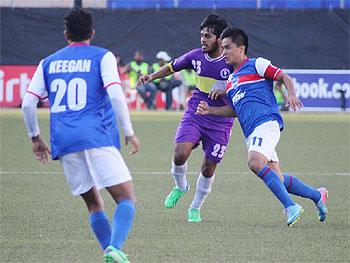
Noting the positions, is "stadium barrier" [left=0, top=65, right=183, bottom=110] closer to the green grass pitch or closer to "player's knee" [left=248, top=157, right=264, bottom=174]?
the green grass pitch

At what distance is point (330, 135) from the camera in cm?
2303

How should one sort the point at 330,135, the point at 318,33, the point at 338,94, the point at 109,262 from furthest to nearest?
the point at 318,33, the point at 338,94, the point at 330,135, the point at 109,262

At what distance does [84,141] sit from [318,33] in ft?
92.4

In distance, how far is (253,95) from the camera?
31.9 ft

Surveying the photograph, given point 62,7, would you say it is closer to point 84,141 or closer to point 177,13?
point 177,13

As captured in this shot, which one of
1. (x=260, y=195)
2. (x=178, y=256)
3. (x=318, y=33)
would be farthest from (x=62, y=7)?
(x=178, y=256)

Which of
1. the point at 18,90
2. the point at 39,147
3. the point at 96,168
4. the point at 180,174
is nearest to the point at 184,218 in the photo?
the point at 180,174

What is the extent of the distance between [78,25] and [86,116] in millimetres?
668

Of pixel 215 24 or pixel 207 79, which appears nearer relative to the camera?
pixel 215 24

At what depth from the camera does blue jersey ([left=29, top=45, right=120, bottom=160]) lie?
7.33m

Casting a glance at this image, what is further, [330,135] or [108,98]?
[330,135]

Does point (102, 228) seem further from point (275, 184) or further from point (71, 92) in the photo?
point (275, 184)

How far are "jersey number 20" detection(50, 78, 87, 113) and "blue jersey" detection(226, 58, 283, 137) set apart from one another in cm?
273

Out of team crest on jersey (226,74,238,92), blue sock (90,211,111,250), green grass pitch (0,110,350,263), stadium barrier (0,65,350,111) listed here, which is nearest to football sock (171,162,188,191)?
green grass pitch (0,110,350,263)
